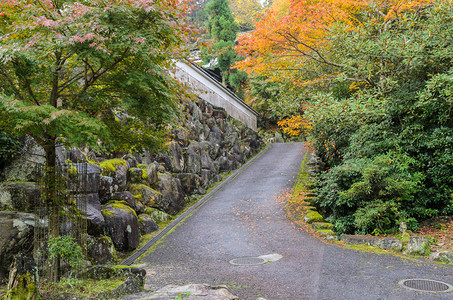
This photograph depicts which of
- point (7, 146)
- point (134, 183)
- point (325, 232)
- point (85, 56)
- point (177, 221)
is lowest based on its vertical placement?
point (177, 221)

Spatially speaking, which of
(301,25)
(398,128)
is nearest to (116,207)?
(301,25)

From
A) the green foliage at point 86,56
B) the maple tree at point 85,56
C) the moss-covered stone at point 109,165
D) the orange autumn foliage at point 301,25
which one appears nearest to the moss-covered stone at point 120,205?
the moss-covered stone at point 109,165

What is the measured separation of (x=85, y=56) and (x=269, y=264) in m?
5.62

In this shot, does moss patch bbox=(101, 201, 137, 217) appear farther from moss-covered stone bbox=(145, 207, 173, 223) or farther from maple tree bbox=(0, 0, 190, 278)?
maple tree bbox=(0, 0, 190, 278)

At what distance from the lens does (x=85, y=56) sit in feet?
15.4

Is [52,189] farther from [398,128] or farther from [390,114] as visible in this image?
[398,128]

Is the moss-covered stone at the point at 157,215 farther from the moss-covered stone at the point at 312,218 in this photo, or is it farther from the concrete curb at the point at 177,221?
the moss-covered stone at the point at 312,218

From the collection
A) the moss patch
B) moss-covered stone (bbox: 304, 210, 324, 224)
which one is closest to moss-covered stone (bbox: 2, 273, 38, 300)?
the moss patch

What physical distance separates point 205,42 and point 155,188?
23.6 feet

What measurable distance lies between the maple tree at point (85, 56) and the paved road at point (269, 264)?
11.0 feet

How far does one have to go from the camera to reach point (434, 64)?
364 inches

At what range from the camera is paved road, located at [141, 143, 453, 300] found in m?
5.67

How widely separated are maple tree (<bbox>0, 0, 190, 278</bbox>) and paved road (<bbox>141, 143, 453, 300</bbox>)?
3.34m

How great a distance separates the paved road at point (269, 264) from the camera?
567 cm
